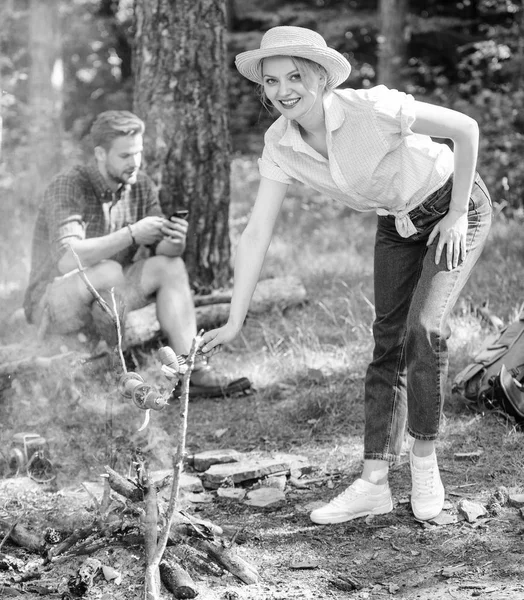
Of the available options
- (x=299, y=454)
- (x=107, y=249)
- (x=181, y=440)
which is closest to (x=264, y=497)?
(x=299, y=454)

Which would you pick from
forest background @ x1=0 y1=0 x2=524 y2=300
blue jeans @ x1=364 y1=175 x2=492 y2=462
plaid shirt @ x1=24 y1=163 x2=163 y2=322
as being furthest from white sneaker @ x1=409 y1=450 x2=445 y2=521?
forest background @ x1=0 y1=0 x2=524 y2=300

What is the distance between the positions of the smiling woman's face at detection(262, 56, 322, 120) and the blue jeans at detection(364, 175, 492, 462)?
1.91 feet

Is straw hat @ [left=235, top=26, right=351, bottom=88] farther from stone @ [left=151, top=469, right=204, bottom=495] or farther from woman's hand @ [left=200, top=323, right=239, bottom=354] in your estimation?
stone @ [left=151, top=469, right=204, bottom=495]

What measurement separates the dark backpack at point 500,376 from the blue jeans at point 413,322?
86cm

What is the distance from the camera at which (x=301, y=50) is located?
8.71ft

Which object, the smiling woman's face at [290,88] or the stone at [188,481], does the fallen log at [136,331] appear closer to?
the stone at [188,481]

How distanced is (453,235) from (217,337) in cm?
92

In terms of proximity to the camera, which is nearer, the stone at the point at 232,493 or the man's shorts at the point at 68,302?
the stone at the point at 232,493

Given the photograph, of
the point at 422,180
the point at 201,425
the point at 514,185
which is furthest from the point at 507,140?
the point at 422,180

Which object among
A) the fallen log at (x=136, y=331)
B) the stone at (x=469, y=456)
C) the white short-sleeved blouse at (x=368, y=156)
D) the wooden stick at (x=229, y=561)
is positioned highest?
the white short-sleeved blouse at (x=368, y=156)

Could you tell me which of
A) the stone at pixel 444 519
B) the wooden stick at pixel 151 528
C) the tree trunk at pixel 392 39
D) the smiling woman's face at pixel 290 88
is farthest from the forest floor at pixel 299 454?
the tree trunk at pixel 392 39

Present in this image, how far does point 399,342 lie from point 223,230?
2540 mm

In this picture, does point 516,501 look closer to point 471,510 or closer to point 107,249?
point 471,510

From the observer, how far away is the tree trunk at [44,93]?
10.8 m
